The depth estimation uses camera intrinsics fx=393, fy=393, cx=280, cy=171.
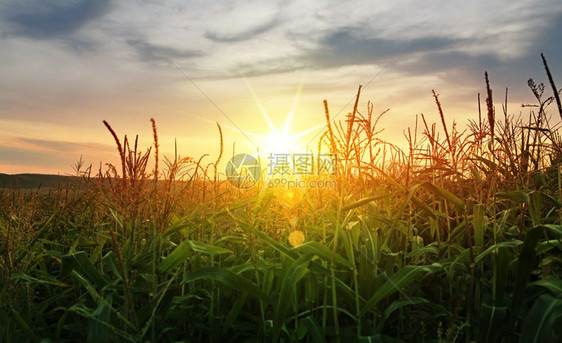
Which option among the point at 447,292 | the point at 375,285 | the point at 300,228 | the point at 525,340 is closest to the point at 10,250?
the point at 300,228

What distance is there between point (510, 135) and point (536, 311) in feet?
5.71

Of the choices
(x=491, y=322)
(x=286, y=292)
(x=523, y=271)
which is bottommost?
(x=491, y=322)

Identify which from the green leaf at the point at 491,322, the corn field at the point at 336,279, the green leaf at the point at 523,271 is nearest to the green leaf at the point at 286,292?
the corn field at the point at 336,279

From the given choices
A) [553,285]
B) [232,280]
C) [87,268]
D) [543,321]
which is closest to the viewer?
[543,321]

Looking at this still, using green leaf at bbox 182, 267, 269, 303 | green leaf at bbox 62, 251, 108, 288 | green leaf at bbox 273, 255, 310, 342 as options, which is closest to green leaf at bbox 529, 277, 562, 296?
green leaf at bbox 273, 255, 310, 342

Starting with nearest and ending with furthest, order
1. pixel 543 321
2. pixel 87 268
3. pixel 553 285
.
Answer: pixel 543 321 → pixel 553 285 → pixel 87 268

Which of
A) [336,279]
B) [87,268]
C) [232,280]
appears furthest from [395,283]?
[87,268]

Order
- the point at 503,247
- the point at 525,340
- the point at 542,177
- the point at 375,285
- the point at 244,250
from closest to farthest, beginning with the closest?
the point at 525,340
the point at 503,247
the point at 375,285
the point at 542,177
the point at 244,250

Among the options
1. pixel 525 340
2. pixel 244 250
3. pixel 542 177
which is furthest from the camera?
pixel 244 250

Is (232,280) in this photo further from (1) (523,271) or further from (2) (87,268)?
(1) (523,271)

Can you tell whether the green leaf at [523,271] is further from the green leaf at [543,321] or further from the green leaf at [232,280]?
the green leaf at [232,280]

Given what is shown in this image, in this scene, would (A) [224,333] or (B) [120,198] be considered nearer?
(B) [120,198]

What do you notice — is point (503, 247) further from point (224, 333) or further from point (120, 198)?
point (120, 198)

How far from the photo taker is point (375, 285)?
7.29 ft
